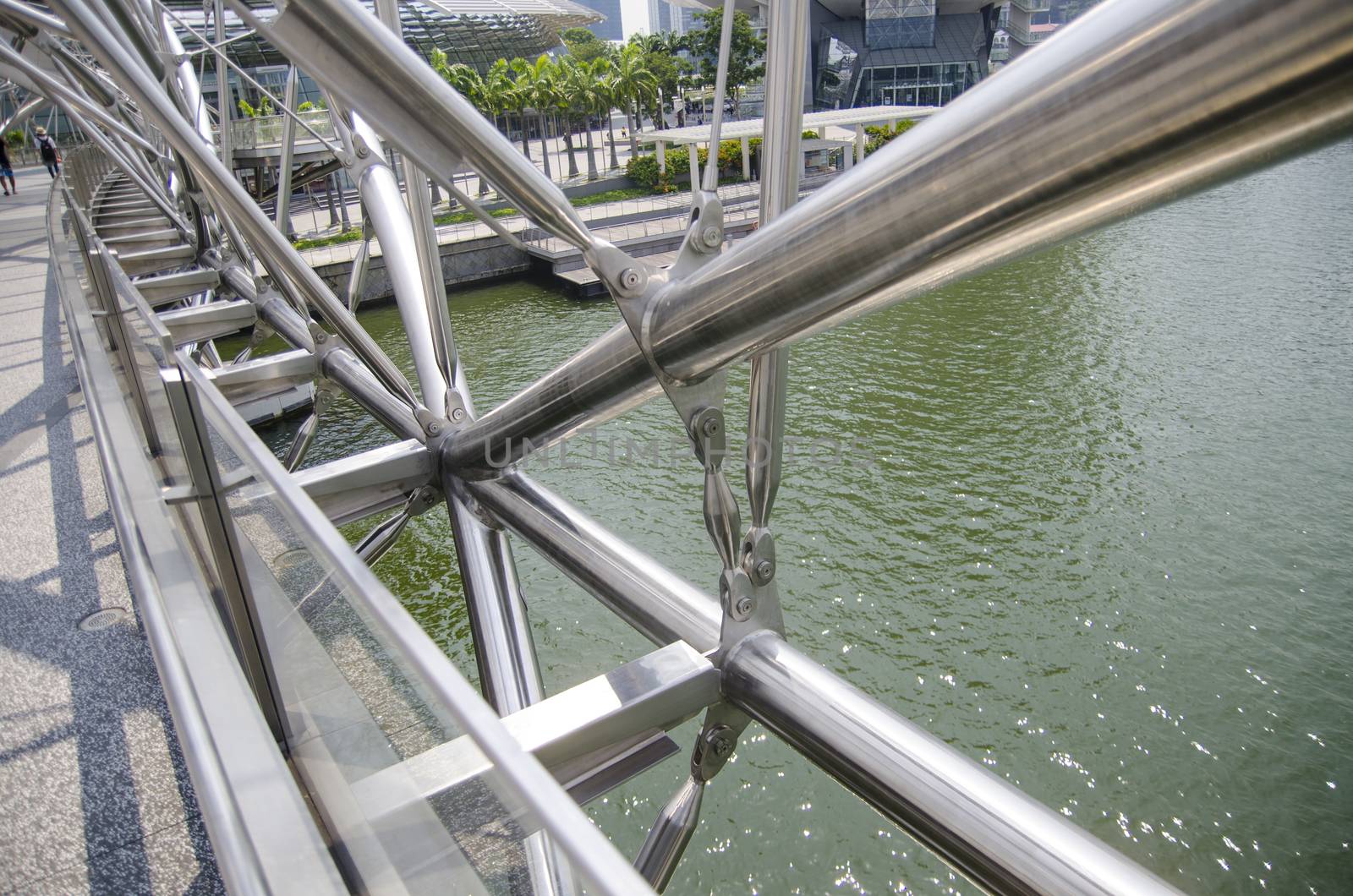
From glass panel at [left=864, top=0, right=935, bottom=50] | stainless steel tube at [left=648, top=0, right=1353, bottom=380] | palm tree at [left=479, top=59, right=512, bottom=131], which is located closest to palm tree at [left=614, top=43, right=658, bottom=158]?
palm tree at [left=479, top=59, right=512, bottom=131]

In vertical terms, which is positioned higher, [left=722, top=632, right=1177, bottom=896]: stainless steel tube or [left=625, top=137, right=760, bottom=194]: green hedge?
[left=722, top=632, right=1177, bottom=896]: stainless steel tube

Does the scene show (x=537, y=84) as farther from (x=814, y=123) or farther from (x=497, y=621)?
(x=497, y=621)

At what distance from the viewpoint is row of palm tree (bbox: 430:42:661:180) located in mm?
28000

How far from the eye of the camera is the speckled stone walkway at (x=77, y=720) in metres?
1.61

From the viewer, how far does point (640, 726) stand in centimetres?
158

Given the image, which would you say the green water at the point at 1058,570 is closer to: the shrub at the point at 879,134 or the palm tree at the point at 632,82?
the shrub at the point at 879,134

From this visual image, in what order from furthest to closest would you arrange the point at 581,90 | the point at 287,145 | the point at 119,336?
the point at 581,90 → the point at 287,145 → the point at 119,336

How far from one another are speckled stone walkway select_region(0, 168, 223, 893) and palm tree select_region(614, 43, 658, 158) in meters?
29.7

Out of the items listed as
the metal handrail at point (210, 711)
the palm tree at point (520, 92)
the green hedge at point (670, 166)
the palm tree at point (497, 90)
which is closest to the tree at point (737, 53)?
the green hedge at point (670, 166)

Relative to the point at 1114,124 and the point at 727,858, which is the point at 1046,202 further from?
the point at 727,858

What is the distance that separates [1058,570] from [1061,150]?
7719mm

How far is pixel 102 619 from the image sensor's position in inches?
95.2

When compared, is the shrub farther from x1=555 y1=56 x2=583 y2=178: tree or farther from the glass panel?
x1=555 y1=56 x2=583 y2=178: tree

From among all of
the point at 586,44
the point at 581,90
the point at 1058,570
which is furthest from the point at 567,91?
the point at 1058,570
